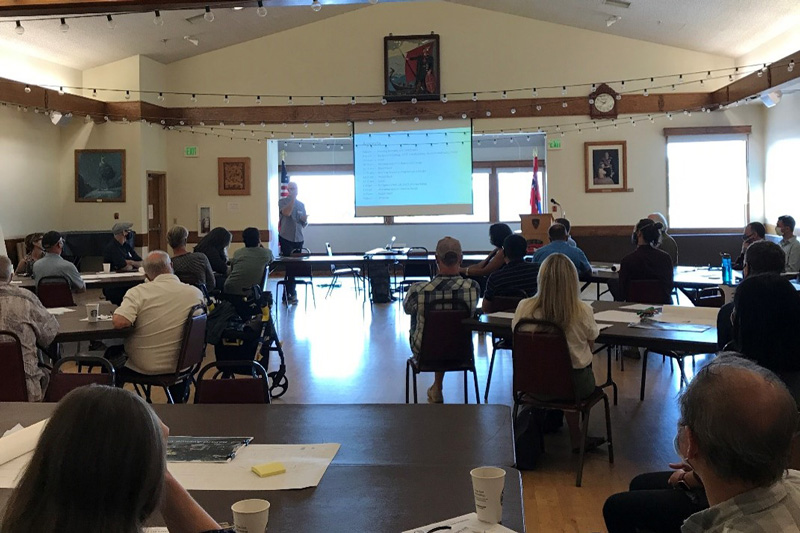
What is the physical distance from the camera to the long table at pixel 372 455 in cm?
184

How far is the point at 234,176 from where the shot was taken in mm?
13383

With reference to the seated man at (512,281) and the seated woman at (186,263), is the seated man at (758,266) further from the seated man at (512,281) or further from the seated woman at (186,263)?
the seated woman at (186,263)

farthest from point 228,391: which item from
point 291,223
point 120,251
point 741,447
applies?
point 291,223

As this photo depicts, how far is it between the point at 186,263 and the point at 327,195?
10233mm

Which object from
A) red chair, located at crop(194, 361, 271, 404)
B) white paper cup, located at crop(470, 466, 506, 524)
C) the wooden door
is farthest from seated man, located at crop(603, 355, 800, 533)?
the wooden door

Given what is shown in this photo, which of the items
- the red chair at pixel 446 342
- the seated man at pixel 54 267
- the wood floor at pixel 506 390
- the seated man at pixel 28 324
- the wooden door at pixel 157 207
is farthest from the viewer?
the wooden door at pixel 157 207

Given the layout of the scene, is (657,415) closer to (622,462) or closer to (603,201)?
(622,462)

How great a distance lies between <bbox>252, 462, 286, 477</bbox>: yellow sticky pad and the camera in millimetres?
2086

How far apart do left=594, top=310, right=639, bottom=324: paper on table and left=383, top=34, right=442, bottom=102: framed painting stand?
340 inches

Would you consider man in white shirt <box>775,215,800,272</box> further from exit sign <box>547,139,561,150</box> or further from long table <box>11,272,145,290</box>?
long table <box>11,272,145,290</box>

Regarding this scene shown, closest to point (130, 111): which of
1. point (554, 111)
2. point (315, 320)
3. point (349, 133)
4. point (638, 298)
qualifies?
point (349, 133)

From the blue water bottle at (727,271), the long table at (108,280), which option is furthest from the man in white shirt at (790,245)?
the long table at (108,280)

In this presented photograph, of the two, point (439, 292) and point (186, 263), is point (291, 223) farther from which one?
point (439, 292)

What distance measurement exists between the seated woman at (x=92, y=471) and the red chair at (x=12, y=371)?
2.96m
